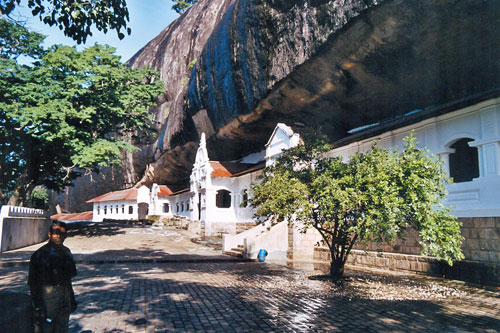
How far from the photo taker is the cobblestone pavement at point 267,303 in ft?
20.3

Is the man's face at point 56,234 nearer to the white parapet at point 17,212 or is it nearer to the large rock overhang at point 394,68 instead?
the large rock overhang at point 394,68

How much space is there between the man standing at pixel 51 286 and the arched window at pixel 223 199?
27187 mm

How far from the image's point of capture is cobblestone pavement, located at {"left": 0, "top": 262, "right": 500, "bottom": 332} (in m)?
6.20

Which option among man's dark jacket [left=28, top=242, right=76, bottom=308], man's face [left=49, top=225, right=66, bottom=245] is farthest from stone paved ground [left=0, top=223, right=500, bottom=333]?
man's face [left=49, top=225, right=66, bottom=245]

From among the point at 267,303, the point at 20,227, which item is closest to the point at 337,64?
the point at 267,303

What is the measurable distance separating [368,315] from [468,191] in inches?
277

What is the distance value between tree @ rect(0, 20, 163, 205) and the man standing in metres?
16.4

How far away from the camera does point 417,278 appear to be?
11.5 metres

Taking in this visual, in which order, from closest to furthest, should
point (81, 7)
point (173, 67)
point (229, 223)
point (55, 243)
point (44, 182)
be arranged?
point (55, 243), point (81, 7), point (44, 182), point (229, 223), point (173, 67)

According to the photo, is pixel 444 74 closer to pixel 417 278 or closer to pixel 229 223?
pixel 417 278

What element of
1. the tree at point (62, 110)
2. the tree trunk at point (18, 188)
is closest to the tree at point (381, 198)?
the tree at point (62, 110)

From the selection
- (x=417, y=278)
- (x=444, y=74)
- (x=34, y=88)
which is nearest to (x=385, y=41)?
(x=444, y=74)

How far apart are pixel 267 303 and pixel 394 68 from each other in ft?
39.8

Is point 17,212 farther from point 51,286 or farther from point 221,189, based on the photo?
point 221,189
